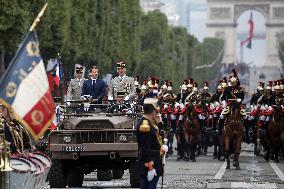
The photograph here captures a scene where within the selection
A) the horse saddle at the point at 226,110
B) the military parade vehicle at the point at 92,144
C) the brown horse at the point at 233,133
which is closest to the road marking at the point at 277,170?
the brown horse at the point at 233,133

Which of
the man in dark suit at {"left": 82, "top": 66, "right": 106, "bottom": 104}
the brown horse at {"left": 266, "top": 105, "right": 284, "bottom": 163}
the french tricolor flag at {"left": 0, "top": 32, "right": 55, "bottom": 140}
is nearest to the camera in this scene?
the french tricolor flag at {"left": 0, "top": 32, "right": 55, "bottom": 140}

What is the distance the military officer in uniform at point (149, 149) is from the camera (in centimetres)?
1923

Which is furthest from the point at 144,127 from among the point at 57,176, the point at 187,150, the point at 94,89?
the point at 187,150

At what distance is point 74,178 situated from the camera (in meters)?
26.4

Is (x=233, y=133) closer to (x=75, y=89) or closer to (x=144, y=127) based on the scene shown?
(x=75, y=89)

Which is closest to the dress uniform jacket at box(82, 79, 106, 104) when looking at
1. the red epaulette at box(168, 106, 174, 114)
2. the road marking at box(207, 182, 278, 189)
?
the road marking at box(207, 182, 278, 189)

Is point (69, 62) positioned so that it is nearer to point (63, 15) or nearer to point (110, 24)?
point (63, 15)

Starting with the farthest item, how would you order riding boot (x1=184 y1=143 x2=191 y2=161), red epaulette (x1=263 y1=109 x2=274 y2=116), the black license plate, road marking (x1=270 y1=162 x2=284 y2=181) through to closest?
riding boot (x1=184 y1=143 x2=191 y2=161)
red epaulette (x1=263 y1=109 x2=274 y2=116)
road marking (x1=270 y1=162 x2=284 y2=181)
the black license plate

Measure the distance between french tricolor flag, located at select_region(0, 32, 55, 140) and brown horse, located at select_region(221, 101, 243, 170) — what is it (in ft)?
59.0

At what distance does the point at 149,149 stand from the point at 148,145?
0.07 m

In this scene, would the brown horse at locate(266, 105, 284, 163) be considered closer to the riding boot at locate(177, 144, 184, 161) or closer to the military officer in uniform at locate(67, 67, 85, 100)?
the riding boot at locate(177, 144, 184, 161)

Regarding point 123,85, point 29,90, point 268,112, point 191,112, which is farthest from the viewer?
point 268,112

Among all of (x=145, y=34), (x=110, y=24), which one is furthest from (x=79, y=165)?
(x=145, y=34)

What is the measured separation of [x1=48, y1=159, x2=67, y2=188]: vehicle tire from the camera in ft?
83.4
